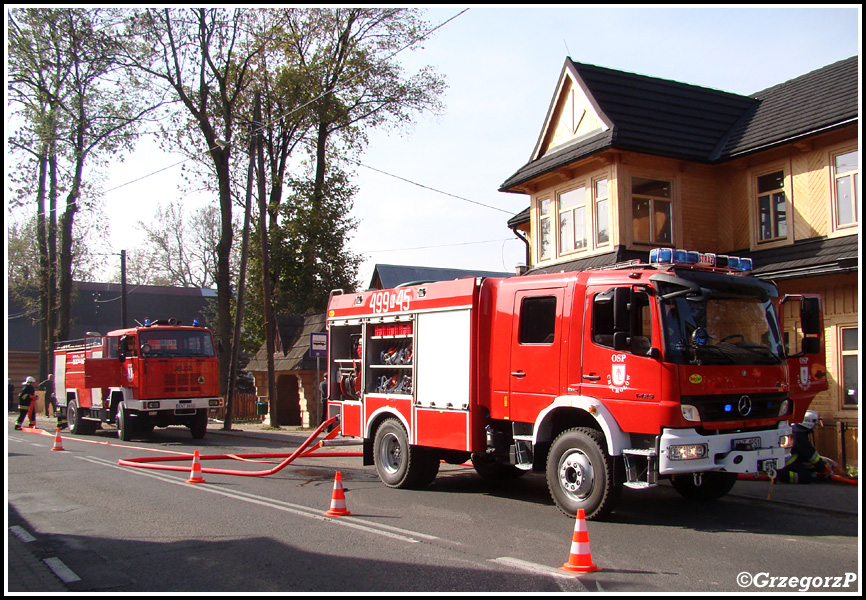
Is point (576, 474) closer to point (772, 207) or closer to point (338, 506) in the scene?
point (338, 506)

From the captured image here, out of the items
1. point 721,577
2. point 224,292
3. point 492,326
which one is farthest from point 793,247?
point 224,292

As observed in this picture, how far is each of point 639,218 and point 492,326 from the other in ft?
25.3

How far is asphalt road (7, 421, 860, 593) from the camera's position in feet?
20.0

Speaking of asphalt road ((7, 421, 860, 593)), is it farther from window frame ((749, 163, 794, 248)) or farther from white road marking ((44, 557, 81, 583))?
window frame ((749, 163, 794, 248))

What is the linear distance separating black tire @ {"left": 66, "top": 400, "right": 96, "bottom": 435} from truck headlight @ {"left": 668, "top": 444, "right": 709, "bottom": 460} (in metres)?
19.8

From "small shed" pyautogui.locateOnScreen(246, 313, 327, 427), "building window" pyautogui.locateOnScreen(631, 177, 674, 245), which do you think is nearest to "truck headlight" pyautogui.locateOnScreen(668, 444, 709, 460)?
"building window" pyautogui.locateOnScreen(631, 177, 674, 245)

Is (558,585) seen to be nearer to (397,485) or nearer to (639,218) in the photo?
(397,485)

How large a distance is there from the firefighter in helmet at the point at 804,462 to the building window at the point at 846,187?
442cm

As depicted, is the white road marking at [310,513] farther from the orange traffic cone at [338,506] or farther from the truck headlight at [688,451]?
the truck headlight at [688,451]

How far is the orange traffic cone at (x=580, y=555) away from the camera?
625 centimetres

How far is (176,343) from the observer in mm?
20484

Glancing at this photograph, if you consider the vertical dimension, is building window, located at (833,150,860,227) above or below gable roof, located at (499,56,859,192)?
below

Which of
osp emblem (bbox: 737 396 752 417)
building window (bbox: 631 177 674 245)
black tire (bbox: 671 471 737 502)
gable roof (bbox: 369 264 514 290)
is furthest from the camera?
gable roof (bbox: 369 264 514 290)

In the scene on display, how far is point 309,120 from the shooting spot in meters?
35.9
